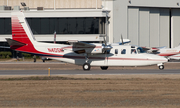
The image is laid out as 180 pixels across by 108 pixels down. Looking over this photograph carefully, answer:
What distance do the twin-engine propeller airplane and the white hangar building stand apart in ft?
100

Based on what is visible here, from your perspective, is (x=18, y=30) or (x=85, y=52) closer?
(x=85, y=52)

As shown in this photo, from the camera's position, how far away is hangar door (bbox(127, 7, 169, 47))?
61469 millimetres

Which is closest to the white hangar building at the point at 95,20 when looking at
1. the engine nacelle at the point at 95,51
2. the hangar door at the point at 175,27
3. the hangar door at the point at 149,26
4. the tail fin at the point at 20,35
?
the hangar door at the point at 149,26

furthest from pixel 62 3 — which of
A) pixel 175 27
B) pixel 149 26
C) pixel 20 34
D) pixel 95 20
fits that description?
pixel 20 34

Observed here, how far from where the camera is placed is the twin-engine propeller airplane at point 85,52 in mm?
28562

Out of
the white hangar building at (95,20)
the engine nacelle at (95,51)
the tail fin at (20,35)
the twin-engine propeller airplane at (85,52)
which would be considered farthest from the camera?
the white hangar building at (95,20)

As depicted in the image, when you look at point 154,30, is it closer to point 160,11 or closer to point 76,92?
point 160,11

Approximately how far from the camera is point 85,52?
29375 mm

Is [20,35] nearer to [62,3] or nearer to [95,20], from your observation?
[95,20]

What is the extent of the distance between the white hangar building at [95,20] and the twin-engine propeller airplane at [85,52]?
30624 millimetres

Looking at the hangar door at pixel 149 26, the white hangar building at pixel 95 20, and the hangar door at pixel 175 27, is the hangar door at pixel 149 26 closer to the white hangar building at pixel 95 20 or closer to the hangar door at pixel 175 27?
the white hangar building at pixel 95 20

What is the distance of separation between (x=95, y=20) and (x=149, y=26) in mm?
13000

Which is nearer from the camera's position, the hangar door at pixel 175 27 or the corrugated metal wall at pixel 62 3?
the corrugated metal wall at pixel 62 3

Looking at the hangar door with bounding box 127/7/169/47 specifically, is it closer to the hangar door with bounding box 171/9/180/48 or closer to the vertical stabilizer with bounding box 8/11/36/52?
the hangar door with bounding box 171/9/180/48
